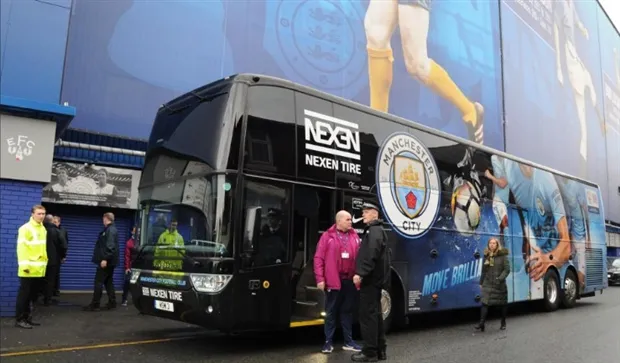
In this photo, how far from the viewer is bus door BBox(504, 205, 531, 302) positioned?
36.6ft

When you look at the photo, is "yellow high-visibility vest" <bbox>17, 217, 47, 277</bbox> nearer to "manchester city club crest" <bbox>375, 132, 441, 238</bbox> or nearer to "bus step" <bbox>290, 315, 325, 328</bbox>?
"bus step" <bbox>290, 315, 325, 328</bbox>

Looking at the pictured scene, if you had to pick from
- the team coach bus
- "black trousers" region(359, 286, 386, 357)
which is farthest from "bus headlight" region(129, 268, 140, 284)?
"black trousers" region(359, 286, 386, 357)

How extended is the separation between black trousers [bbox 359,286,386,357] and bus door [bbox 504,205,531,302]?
5.99 metres

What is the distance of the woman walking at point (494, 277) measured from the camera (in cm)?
939

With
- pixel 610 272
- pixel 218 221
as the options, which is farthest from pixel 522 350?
pixel 610 272

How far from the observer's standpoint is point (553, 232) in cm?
1289

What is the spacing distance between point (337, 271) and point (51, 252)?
600 centimetres

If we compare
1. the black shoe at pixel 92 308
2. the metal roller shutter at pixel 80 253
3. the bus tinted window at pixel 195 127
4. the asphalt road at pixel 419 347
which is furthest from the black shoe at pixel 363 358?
the metal roller shutter at pixel 80 253

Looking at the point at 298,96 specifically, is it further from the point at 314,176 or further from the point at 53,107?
the point at 53,107

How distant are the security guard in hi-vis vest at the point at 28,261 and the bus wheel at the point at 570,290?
12.1 meters

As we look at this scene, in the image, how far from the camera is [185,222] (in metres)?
6.38

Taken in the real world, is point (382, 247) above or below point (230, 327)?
above

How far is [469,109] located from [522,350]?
18770 millimetres

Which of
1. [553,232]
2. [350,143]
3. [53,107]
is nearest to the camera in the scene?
[350,143]
